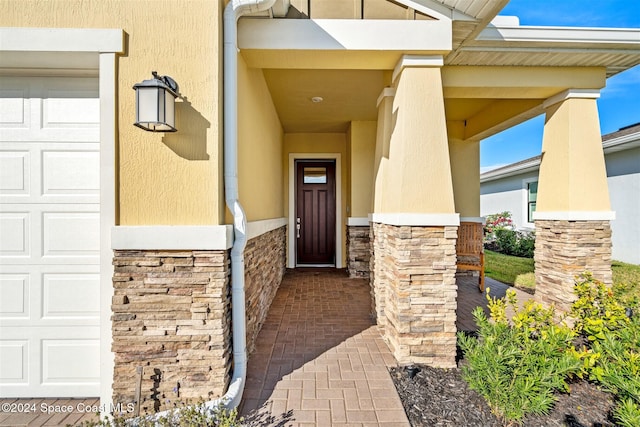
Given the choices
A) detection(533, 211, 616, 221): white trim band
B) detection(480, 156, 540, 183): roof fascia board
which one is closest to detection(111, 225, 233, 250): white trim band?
detection(533, 211, 616, 221): white trim band

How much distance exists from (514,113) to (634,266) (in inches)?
200

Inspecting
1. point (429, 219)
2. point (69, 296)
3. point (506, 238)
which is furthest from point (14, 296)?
point (506, 238)

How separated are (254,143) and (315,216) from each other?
12.6 feet

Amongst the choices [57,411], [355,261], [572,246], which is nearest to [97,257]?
[57,411]

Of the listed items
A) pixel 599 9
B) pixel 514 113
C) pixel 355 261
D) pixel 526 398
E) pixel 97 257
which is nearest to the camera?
pixel 526 398

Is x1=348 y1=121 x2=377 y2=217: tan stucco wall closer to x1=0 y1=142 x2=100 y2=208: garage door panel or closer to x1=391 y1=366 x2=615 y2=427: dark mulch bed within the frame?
x1=391 y1=366 x2=615 y2=427: dark mulch bed

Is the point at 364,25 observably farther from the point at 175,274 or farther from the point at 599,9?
the point at 599,9

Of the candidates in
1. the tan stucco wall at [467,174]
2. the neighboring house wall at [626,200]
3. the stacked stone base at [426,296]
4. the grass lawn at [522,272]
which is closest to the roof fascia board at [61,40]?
the stacked stone base at [426,296]

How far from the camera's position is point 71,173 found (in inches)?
87.8

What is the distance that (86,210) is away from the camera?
223 cm

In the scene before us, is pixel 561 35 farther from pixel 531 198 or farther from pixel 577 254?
pixel 531 198

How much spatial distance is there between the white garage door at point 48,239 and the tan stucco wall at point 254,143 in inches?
42.4

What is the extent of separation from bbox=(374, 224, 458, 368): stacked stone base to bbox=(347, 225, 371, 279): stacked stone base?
308cm

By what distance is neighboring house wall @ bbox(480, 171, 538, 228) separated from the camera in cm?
1015
